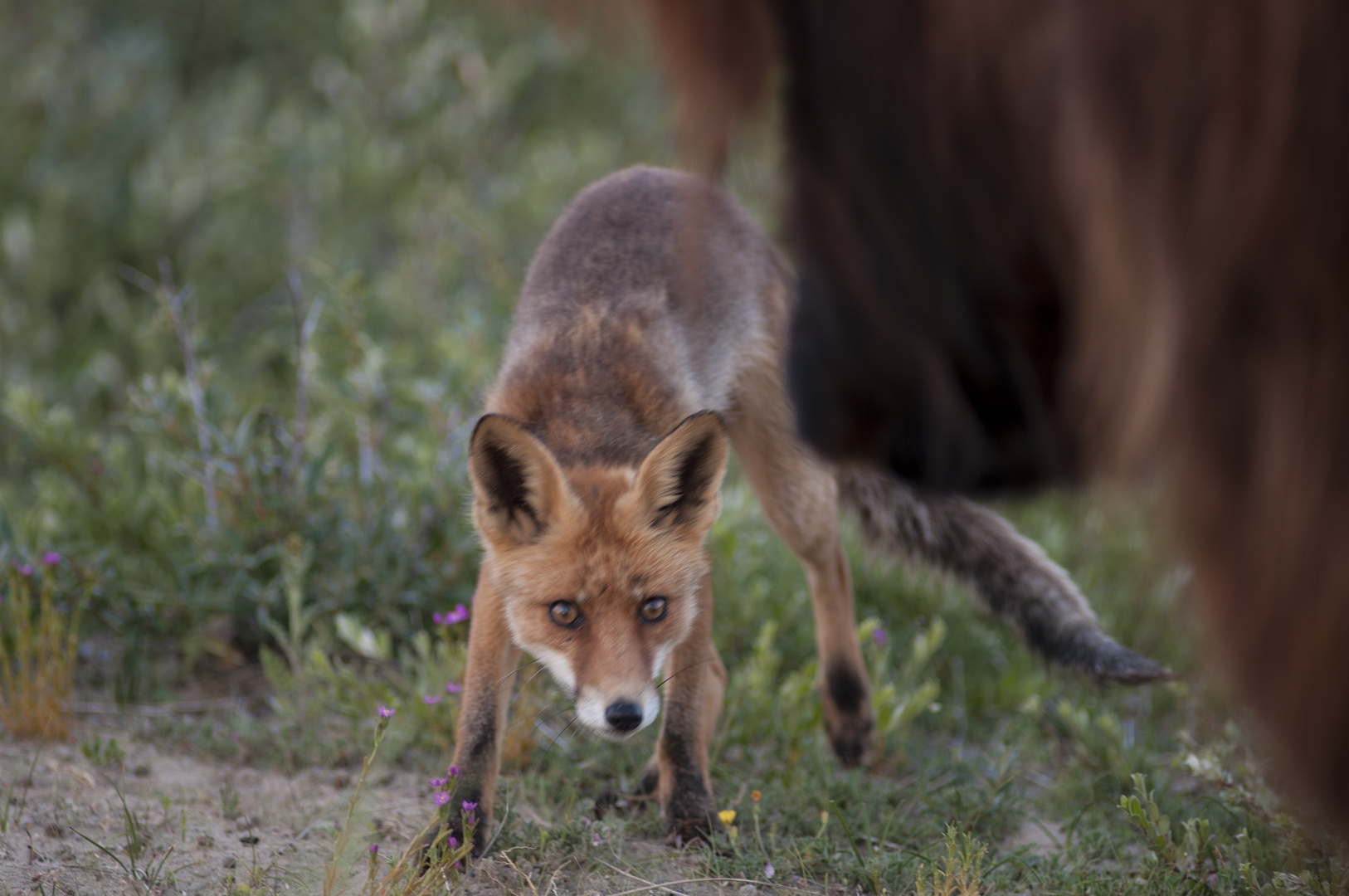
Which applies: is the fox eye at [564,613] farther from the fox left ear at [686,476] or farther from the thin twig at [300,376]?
the thin twig at [300,376]

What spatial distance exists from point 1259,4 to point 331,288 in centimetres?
350

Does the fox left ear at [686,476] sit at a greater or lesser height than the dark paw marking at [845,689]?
greater

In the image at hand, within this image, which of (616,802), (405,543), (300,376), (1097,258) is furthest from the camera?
(405,543)

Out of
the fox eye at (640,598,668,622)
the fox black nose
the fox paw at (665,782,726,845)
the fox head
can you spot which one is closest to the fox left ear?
the fox head

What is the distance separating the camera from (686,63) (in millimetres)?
1329

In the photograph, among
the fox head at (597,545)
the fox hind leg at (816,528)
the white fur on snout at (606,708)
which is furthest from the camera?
the fox hind leg at (816,528)

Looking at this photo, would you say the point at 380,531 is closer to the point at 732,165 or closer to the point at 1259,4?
the point at 732,165

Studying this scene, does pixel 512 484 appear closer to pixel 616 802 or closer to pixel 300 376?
pixel 616 802

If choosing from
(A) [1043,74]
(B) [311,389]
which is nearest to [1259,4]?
(A) [1043,74]

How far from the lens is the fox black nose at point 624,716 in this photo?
2.69 m

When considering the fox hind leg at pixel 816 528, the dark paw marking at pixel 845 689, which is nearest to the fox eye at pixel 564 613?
the fox hind leg at pixel 816 528

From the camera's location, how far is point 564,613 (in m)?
2.94

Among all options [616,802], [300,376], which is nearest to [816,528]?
[616,802]

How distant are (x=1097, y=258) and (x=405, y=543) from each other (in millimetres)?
3201
